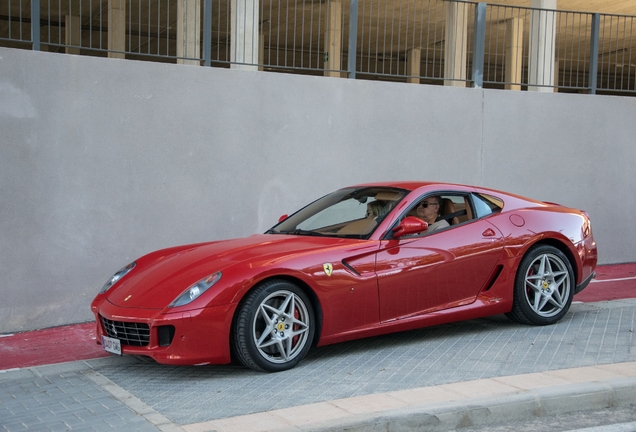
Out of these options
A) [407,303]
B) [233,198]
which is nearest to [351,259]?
[407,303]

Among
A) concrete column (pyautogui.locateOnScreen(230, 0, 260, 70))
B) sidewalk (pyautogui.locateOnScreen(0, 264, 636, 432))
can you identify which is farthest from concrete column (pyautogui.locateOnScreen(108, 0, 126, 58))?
sidewalk (pyautogui.locateOnScreen(0, 264, 636, 432))

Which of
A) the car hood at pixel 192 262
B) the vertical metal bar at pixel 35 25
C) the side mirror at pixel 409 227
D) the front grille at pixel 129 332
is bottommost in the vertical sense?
the front grille at pixel 129 332

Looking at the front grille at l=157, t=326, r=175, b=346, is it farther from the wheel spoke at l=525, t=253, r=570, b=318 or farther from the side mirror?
the wheel spoke at l=525, t=253, r=570, b=318

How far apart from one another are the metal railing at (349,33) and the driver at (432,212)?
9.45 ft

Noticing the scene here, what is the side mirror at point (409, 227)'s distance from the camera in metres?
6.11

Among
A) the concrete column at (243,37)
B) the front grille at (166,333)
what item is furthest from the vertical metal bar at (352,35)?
the front grille at (166,333)

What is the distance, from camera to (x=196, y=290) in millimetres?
5387

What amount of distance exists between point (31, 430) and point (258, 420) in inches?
52.5

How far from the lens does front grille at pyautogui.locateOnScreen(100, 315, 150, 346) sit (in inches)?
212

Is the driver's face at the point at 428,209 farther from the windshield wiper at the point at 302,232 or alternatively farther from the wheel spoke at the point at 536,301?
the wheel spoke at the point at 536,301

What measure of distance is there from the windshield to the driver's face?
19 centimetres

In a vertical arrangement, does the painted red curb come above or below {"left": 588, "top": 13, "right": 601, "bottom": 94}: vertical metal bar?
below

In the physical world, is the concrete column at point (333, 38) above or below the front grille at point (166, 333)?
above

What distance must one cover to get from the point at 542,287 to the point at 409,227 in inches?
66.4
